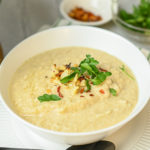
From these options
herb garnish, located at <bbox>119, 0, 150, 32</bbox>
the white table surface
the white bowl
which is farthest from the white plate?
the white table surface

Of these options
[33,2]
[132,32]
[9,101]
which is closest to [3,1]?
[33,2]

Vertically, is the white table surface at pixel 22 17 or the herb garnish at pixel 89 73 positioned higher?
the herb garnish at pixel 89 73

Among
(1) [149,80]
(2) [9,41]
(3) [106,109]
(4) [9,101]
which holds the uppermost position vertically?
(1) [149,80]

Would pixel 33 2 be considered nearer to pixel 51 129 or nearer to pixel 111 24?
pixel 111 24

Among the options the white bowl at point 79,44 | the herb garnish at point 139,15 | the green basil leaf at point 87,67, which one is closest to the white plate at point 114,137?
the white bowl at point 79,44

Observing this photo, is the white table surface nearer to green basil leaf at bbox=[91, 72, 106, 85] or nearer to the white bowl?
the white bowl

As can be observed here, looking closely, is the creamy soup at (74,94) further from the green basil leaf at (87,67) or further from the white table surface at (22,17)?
the white table surface at (22,17)

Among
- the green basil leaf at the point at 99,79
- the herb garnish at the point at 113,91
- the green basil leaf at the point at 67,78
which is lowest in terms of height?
the herb garnish at the point at 113,91
